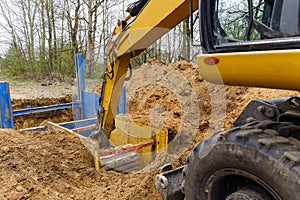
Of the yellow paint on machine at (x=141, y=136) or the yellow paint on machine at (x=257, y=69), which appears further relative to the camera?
the yellow paint on machine at (x=141, y=136)

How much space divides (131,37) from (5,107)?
3.90m

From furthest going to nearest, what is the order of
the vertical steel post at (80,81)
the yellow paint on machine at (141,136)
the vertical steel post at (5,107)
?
the vertical steel post at (80,81) < the vertical steel post at (5,107) < the yellow paint on machine at (141,136)

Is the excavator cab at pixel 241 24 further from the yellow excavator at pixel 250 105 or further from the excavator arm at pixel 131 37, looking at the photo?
the excavator arm at pixel 131 37

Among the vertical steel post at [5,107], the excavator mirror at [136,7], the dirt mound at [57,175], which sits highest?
the excavator mirror at [136,7]

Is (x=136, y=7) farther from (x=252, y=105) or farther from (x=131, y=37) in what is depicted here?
(x=252, y=105)

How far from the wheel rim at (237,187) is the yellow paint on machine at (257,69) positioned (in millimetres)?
500

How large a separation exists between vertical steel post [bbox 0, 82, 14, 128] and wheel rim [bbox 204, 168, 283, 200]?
16.0ft

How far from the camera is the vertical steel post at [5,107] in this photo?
5.12 m

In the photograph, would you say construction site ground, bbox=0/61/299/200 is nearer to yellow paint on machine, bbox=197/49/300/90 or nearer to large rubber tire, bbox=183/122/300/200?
large rubber tire, bbox=183/122/300/200

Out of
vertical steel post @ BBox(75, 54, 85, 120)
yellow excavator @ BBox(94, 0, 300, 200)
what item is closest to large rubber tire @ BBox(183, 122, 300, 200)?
yellow excavator @ BBox(94, 0, 300, 200)

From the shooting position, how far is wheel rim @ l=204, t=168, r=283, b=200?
133 centimetres

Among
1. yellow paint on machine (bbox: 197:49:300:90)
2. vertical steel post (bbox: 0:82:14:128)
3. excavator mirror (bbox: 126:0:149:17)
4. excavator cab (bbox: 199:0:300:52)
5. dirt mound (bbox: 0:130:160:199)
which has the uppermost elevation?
excavator mirror (bbox: 126:0:149:17)

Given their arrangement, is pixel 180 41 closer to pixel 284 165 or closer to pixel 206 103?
pixel 206 103

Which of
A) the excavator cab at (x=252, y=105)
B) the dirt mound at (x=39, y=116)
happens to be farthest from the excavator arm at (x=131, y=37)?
the dirt mound at (x=39, y=116)
